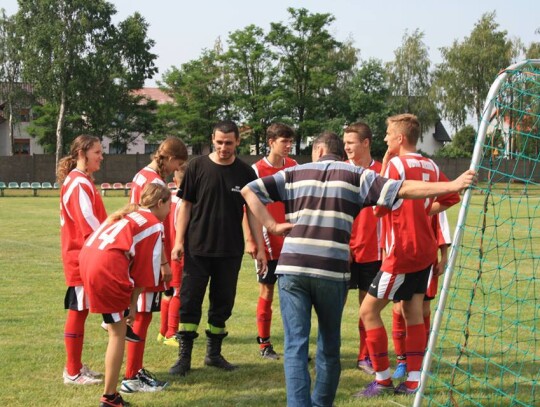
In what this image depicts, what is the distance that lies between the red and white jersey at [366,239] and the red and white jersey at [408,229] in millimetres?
837

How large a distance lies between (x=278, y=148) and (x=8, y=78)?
55951 millimetres

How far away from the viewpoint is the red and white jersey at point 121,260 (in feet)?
15.9

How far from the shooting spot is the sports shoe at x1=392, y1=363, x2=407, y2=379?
596 cm

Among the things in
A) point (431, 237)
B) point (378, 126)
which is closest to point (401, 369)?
point (431, 237)

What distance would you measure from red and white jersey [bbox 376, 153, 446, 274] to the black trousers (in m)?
1.48

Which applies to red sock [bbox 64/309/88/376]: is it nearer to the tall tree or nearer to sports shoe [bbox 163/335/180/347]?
sports shoe [bbox 163/335/180/347]

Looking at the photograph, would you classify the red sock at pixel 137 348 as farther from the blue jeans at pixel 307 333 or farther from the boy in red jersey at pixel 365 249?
the boy in red jersey at pixel 365 249

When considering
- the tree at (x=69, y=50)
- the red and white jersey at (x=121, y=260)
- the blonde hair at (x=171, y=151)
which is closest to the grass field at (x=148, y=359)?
the red and white jersey at (x=121, y=260)

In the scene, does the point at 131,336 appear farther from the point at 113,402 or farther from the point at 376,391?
the point at 376,391

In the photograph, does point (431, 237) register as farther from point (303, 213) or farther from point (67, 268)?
point (67, 268)

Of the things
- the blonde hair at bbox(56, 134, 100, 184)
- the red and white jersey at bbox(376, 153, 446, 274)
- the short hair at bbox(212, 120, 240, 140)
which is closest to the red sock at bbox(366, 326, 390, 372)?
the red and white jersey at bbox(376, 153, 446, 274)

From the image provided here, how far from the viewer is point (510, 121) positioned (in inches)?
210

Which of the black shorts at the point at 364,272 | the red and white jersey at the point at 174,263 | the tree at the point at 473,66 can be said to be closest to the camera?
the black shorts at the point at 364,272

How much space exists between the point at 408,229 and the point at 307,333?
1.33 metres
